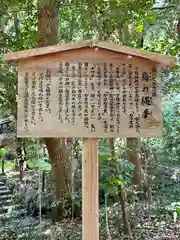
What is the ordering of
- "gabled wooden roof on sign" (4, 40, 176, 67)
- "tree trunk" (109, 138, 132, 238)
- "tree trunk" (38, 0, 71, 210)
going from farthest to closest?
"tree trunk" (38, 0, 71, 210) → "tree trunk" (109, 138, 132, 238) → "gabled wooden roof on sign" (4, 40, 176, 67)

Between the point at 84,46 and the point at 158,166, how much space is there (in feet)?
21.6

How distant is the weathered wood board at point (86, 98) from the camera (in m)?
2.97

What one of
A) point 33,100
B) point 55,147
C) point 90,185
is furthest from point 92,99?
point 55,147

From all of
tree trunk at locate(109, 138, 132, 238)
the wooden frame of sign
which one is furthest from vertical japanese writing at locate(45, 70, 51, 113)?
tree trunk at locate(109, 138, 132, 238)

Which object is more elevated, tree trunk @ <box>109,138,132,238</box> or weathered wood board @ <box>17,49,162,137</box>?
weathered wood board @ <box>17,49,162,137</box>

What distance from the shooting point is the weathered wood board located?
297 cm

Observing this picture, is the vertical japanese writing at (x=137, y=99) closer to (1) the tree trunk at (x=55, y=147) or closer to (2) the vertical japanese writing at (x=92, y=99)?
(2) the vertical japanese writing at (x=92, y=99)

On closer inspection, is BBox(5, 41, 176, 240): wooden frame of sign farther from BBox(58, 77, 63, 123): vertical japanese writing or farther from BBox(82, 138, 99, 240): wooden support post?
BBox(82, 138, 99, 240): wooden support post

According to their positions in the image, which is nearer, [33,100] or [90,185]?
[33,100]

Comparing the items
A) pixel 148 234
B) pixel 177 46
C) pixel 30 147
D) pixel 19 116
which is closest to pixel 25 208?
pixel 30 147

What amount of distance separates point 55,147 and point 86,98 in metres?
3.18

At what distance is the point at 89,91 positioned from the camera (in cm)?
299

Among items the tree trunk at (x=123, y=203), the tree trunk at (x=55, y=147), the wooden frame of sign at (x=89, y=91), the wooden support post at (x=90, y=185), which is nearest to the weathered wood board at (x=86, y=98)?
the wooden frame of sign at (x=89, y=91)

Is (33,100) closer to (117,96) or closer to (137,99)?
(117,96)
